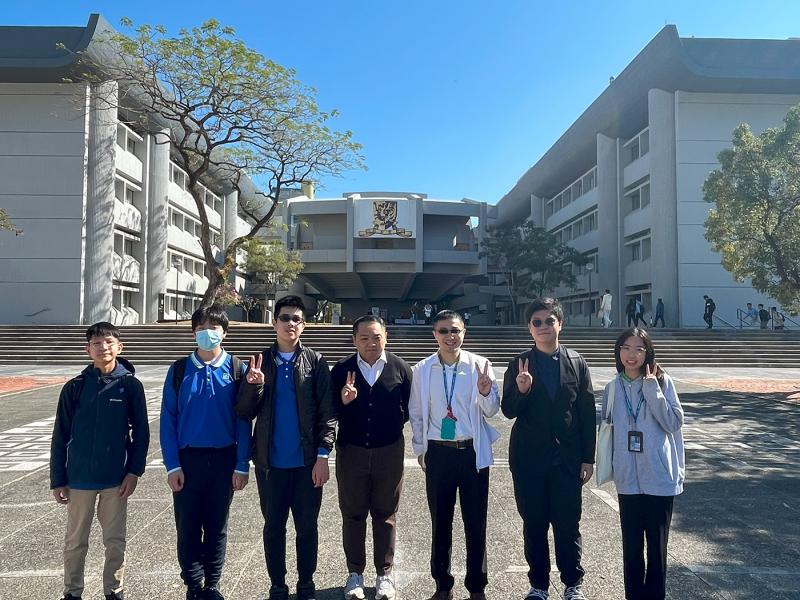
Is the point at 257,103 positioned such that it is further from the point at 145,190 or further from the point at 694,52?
the point at 694,52

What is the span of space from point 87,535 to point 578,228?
131 feet

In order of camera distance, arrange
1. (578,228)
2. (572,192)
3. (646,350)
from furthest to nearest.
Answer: (572,192) → (578,228) → (646,350)

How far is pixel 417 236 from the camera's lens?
4244 cm

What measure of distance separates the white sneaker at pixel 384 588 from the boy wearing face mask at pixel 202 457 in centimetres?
88

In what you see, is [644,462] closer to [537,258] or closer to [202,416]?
[202,416]

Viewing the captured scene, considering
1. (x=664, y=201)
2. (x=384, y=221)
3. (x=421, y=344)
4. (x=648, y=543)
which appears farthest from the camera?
(x=384, y=221)

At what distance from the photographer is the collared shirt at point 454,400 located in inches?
126

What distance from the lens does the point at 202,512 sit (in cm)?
305

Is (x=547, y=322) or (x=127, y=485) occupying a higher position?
(x=547, y=322)

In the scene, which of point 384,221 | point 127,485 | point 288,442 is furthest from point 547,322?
point 384,221

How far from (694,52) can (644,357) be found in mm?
28192

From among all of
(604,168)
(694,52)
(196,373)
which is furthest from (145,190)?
(196,373)

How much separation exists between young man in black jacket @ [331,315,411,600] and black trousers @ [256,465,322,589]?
0.67ft

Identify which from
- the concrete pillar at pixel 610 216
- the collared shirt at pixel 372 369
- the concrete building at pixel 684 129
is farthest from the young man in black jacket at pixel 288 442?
the concrete pillar at pixel 610 216
